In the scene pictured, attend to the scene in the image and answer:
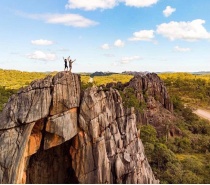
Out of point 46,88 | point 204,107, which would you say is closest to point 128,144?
point 46,88

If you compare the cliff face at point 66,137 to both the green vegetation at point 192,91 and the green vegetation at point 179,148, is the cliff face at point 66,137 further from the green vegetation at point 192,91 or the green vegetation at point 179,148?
the green vegetation at point 192,91

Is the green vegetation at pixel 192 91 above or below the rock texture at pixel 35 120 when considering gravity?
below

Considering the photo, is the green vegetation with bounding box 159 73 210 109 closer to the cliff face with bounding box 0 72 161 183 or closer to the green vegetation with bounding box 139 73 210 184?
the green vegetation with bounding box 139 73 210 184

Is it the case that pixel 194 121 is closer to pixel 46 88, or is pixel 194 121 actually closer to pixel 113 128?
pixel 113 128

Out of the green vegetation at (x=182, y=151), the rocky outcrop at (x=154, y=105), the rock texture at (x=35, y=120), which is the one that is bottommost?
the green vegetation at (x=182, y=151)

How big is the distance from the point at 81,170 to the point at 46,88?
565 cm

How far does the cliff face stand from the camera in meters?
17.6

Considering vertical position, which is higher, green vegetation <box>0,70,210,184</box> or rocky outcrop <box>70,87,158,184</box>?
rocky outcrop <box>70,87,158,184</box>

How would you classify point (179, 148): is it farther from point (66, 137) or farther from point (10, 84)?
point (10, 84)

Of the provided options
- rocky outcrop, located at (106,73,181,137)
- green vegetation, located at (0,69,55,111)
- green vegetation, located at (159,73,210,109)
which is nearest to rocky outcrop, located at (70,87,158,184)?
green vegetation, located at (0,69,55,111)

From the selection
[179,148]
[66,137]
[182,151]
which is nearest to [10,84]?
[179,148]

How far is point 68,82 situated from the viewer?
1958cm

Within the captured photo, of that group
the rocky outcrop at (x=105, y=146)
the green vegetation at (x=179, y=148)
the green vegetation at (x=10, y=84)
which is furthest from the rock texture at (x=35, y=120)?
the green vegetation at (x=10, y=84)

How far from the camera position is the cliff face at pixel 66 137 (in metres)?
17.6
